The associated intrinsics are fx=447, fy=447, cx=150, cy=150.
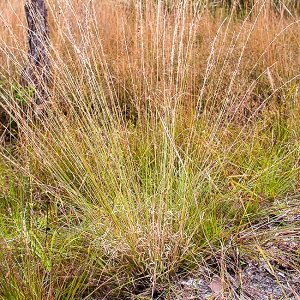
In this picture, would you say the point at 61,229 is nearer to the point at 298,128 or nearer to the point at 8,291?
the point at 8,291

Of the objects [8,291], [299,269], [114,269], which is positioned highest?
[8,291]

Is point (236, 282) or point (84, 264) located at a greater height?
point (84, 264)

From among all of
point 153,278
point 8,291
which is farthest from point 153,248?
point 8,291

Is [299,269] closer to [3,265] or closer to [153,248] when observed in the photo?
[153,248]

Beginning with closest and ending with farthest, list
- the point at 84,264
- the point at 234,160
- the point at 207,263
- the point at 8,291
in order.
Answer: the point at 8,291
the point at 84,264
the point at 207,263
the point at 234,160

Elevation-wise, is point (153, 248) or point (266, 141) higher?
point (153, 248)

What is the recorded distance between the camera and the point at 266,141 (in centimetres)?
305

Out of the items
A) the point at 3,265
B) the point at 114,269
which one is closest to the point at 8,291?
the point at 3,265

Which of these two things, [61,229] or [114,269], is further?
[61,229]

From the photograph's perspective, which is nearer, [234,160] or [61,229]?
[61,229]

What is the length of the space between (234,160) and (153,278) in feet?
3.54

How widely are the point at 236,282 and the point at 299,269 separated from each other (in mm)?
306

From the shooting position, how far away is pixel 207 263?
6.89 ft

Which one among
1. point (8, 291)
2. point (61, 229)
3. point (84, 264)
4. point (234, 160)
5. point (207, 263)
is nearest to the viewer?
point (8, 291)
